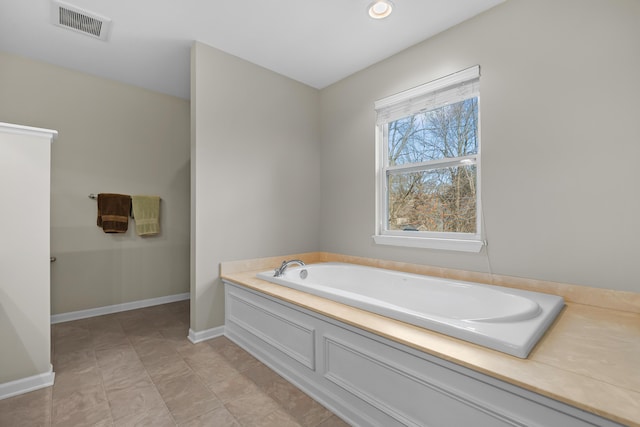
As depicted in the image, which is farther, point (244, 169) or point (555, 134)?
point (244, 169)

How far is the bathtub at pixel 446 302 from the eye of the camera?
48.8 inches

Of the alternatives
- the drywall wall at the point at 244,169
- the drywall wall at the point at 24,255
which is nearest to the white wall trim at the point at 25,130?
the drywall wall at the point at 24,255

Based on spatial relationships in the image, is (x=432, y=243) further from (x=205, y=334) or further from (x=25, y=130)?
(x=25, y=130)

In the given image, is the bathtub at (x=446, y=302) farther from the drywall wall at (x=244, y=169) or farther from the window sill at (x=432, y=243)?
the drywall wall at (x=244, y=169)

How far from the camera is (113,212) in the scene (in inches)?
124

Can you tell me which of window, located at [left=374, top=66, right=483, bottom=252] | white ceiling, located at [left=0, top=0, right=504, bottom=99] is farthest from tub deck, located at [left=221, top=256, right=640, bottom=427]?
white ceiling, located at [left=0, top=0, right=504, bottom=99]

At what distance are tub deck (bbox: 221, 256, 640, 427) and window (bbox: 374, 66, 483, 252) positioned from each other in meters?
A: 0.83

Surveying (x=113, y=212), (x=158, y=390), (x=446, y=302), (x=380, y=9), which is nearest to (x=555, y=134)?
(x=446, y=302)

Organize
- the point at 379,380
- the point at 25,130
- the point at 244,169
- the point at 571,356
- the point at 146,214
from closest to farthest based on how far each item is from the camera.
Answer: the point at 571,356 < the point at 379,380 < the point at 25,130 < the point at 244,169 < the point at 146,214

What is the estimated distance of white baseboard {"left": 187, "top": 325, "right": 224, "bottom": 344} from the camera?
98.3 inches

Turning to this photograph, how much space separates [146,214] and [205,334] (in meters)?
1.63

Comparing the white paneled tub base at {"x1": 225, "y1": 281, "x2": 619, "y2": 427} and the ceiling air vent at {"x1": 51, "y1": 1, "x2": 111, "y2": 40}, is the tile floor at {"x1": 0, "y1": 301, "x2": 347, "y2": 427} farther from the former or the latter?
the ceiling air vent at {"x1": 51, "y1": 1, "x2": 111, "y2": 40}

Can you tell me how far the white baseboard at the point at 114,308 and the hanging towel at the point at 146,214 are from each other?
78 centimetres

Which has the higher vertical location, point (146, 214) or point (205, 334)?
point (146, 214)
